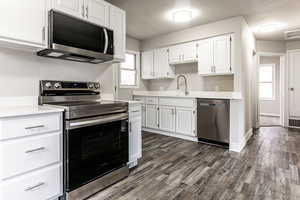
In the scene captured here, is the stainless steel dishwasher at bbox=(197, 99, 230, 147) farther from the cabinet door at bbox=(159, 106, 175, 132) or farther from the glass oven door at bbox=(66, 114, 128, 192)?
the glass oven door at bbox=(66, 114, 128, 192)

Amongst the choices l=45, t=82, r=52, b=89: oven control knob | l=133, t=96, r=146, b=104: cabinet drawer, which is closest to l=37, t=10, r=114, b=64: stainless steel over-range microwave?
l=45, t=82, r=52, b=89: oven control knob

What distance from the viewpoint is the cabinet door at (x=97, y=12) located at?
7.24 ft

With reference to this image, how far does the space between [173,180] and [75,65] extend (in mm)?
1983

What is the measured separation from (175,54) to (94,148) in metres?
3.25

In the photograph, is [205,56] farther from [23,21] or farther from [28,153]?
[28,153]

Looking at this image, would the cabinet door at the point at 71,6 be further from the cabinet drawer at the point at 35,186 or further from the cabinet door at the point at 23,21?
the cabinet drawer at the point at 35,186

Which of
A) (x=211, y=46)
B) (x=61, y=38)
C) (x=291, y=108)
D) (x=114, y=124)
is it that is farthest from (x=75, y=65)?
(x=291, y=108)

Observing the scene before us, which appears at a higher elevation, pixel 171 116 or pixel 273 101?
pixel 273 101

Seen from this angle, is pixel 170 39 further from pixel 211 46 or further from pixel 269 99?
pixel 269 99

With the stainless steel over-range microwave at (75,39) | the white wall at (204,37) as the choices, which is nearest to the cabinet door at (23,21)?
the stainless steel over-range microwave at (75,39)

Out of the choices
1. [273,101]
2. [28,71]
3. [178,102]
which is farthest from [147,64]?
[273,101]

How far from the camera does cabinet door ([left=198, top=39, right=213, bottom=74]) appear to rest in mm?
3758

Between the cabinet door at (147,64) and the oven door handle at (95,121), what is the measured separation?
2924mm

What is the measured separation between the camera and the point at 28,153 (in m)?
1.49
